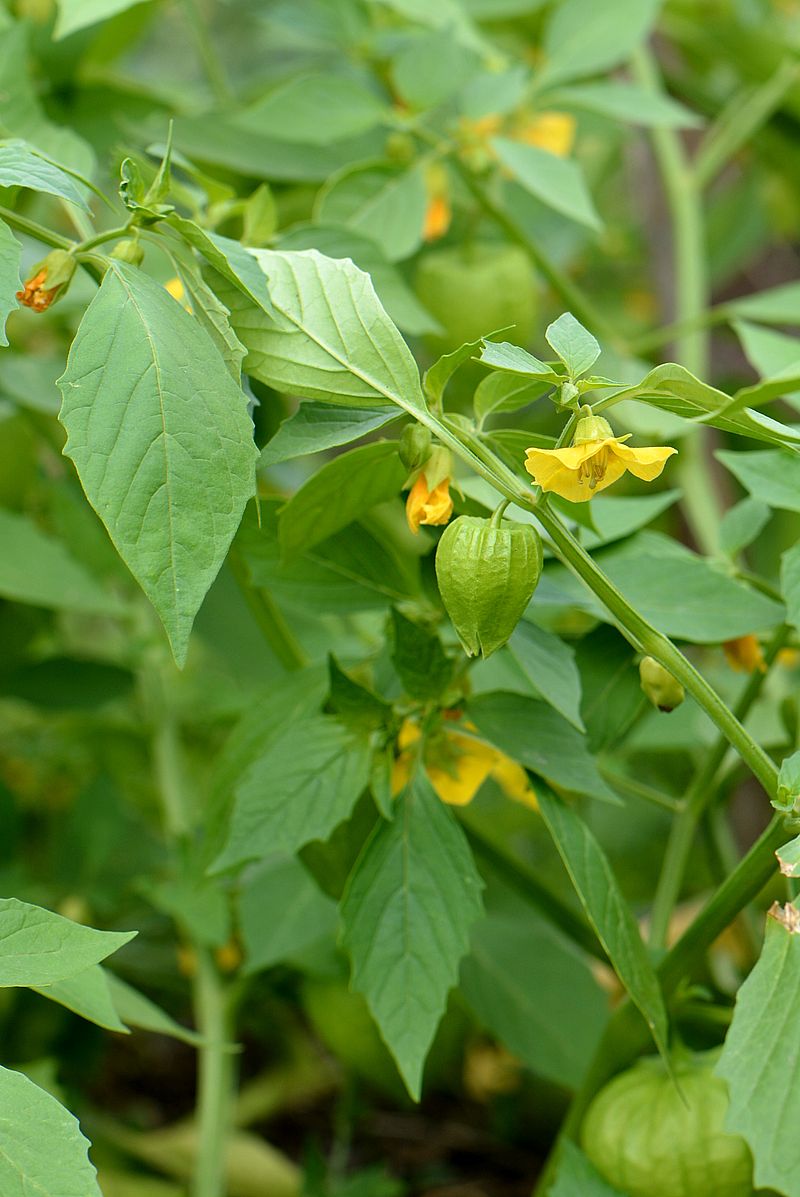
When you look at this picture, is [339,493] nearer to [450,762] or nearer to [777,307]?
[450,762]

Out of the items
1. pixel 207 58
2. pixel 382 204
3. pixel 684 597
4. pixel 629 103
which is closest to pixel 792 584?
pixel 684 597

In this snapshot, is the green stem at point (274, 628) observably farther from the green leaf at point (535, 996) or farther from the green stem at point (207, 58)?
the green stem at point (207, 58)

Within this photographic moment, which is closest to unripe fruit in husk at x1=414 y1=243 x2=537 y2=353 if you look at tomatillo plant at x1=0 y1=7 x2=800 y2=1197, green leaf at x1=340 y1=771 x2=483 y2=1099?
tomatillo plant at x1=0 y1=7 x2=800 y2=1197

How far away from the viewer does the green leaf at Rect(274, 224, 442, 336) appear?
576 mm

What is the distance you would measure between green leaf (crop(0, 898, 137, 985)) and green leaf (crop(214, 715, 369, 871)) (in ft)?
0.31

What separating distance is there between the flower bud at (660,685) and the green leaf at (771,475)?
0.09 meters

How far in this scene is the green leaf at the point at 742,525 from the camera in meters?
0.57

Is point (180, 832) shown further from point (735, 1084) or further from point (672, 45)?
point (672, 45)

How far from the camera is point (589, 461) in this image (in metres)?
0.38

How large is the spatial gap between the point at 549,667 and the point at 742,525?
167 millimetres

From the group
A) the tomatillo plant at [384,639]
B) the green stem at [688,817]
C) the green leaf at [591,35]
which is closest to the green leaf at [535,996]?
the tomatillo plant at [384,639]

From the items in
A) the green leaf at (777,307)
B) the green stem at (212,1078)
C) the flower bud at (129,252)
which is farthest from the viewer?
the green leaf at (777,307)

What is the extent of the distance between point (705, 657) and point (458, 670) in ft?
2.19

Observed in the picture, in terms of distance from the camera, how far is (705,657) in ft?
3.73
